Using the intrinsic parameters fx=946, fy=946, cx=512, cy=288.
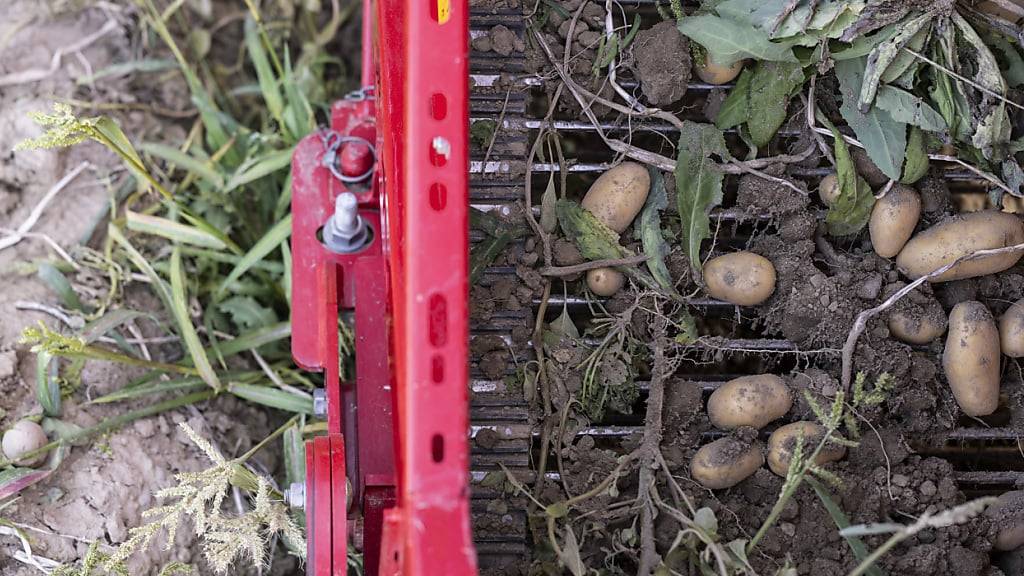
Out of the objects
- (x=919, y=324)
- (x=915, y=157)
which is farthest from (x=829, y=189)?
(x=919, y=324)

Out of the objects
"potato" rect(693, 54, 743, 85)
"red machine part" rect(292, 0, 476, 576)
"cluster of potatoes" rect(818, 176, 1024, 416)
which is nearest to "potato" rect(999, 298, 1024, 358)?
"cluster of potatoes" rect(818, 176, 1024, 416)

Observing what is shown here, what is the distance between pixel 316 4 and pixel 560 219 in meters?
1.04

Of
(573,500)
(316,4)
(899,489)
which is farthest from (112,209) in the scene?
(899,489)

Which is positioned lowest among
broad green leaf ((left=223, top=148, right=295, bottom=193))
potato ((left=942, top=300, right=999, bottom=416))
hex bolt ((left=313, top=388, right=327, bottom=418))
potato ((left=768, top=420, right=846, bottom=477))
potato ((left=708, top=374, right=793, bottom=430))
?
hex bolt ((left=313, top=388, right=327, bottom=418))

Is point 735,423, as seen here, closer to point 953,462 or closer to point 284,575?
point 953,462

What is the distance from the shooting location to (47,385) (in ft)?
5.28

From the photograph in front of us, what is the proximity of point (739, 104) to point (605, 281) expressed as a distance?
340 mm

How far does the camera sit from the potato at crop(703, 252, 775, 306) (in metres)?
1.41

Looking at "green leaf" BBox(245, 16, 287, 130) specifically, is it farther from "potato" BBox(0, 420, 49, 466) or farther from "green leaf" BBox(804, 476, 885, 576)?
"green leaf" BBox(804, 476, 885, 576)

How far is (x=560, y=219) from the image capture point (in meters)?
1.44

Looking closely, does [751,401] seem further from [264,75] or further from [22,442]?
[264,75]

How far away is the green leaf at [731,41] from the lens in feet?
4.57

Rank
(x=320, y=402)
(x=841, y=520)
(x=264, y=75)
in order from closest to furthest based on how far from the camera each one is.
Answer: (x=841, y=520) → (x=320, y=402) → (x=264, y=75)

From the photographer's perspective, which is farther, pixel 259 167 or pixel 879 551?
pixel 259 167
